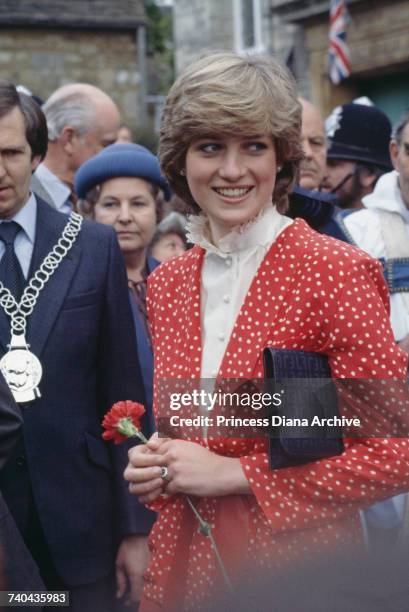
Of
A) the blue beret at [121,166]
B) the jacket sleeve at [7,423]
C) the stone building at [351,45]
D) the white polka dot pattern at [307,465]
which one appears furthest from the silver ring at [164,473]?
the stone building at [351,45]

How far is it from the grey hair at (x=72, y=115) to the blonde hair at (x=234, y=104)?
10.4 ft

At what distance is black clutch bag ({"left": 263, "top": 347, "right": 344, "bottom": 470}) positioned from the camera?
2.49 metres

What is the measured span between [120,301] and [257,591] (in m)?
1.80

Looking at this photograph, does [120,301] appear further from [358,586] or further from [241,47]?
[241,47]

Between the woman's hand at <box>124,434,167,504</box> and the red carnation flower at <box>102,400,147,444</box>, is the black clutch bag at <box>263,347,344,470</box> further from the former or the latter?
the red carnation flower at <box>102,400,147,444</box>

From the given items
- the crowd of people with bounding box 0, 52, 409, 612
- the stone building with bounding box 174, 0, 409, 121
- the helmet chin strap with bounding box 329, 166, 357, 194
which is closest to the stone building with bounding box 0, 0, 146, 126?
the stone building with bounding box 174, 0, 409, 121

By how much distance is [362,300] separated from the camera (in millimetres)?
2506

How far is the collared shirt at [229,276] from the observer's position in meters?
2.70

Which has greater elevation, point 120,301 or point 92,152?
point 92,152

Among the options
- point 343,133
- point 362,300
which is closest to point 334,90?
point 343,133

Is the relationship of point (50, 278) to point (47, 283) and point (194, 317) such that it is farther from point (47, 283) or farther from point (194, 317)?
point (194, 317)

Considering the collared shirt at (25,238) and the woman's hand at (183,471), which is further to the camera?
the collared shirt at (25,238)

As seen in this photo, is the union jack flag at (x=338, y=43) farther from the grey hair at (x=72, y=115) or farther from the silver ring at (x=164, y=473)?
the silver ring at (x=164, y=473)

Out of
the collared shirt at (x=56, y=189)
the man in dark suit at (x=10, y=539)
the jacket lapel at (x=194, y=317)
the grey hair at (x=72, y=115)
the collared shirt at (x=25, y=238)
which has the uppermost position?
the grey hair at (x=72, y=115)
